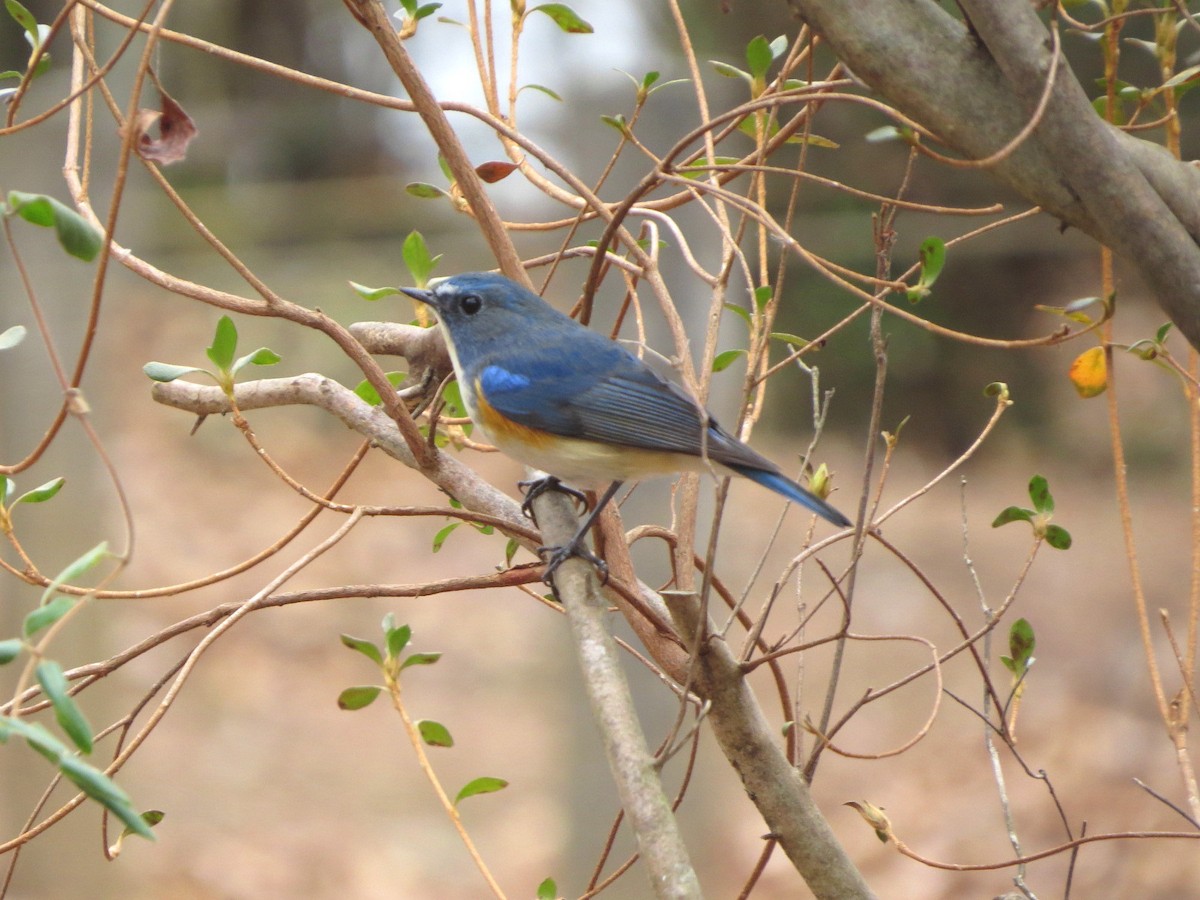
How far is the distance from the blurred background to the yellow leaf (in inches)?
59.4

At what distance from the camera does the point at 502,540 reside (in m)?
7.83

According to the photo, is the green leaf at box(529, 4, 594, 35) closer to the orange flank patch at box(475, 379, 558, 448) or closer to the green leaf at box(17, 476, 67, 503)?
the orange flank patch at box(475, 379, 558, 448)

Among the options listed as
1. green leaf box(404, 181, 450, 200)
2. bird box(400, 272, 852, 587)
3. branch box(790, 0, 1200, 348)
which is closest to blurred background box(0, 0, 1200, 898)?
bird box(400, 272, 852, 587)

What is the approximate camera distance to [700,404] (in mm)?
1622

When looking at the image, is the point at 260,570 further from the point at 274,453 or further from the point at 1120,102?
the point at 1120,102

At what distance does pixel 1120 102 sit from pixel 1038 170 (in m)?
0.69

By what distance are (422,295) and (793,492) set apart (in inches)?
31.2

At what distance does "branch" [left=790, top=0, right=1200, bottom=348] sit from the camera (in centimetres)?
125

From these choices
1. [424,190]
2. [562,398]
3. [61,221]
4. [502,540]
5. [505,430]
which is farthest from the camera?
[502,540]

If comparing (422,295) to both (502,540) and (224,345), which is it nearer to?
(224,345)

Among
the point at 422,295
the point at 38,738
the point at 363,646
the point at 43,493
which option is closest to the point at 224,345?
the point at 43,493

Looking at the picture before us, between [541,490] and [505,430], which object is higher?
[505,430]

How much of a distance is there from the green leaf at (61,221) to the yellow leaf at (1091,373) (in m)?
1.42

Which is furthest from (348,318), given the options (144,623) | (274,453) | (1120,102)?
(1120,102)
